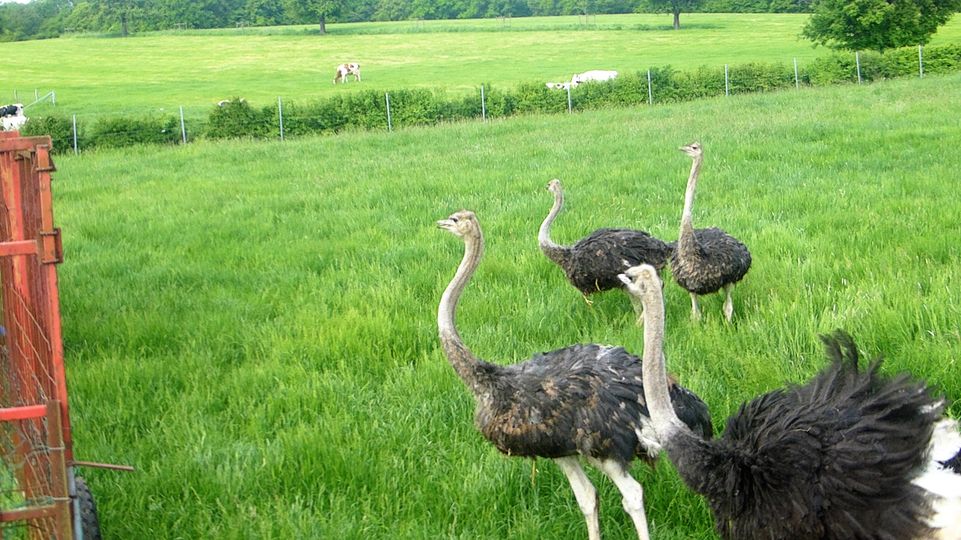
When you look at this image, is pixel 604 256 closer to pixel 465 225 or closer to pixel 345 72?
pixel 465 225

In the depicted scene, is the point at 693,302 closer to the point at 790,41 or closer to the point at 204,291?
the point at 204,291

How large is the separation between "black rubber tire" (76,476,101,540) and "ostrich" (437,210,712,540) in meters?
1.80

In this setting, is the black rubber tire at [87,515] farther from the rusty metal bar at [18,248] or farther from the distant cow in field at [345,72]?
the distant cow in field at [345,72]

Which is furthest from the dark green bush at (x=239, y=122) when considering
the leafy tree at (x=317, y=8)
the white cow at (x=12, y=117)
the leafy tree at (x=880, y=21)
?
the leafy tree at (x=317, y=8)

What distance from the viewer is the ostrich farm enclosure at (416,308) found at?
15.7 ft

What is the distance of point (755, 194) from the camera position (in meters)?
11.7

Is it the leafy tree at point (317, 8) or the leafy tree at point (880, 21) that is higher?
the leafy tree at point (317, 8)

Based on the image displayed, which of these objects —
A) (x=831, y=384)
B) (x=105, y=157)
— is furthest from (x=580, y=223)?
(x=105, y=157)

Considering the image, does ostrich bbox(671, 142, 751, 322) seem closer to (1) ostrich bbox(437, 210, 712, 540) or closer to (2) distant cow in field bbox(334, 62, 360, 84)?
(1) ostrich bbox(437, 210, 712, 540)

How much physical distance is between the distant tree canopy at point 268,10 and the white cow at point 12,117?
1957 inches

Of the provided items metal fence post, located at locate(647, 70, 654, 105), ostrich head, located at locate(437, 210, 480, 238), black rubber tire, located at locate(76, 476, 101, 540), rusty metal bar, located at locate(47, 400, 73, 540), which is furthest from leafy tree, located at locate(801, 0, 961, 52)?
rusty metal bar, located at locate(47, 400, 73, 540)

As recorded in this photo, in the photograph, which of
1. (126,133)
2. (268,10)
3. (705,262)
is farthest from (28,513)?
(268,10)

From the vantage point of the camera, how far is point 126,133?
88.5 feet

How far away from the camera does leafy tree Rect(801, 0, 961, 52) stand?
131ft
